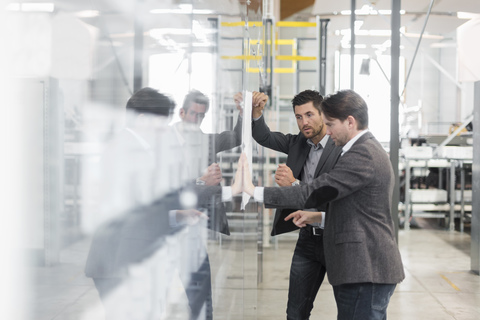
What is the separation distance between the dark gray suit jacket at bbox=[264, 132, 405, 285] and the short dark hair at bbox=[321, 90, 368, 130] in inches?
2.8

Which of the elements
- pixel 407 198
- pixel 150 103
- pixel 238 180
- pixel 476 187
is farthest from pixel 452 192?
pixel 150 103

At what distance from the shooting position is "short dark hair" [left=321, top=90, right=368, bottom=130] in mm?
1939

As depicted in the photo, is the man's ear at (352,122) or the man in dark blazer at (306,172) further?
the man in dark blazer at (306,172)

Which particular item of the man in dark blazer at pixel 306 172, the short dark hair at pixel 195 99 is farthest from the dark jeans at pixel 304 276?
the short dark hair at pixel 195 99

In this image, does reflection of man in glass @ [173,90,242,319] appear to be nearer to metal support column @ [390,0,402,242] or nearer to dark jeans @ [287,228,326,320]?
dark jeans @ [287,228,326,320]

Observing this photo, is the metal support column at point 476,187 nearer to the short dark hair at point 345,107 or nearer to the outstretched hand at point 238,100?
the short dark hair at point 345,107

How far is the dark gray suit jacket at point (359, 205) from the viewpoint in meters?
1.87

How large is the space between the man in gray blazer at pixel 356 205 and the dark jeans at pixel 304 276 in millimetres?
480

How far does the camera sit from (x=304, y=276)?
→ 8.13 ft

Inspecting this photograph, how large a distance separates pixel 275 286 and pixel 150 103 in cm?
432

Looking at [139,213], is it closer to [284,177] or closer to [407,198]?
[284,177]

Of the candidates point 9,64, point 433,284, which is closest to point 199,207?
point 9,64

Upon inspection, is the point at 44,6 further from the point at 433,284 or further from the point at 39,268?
the point at 433,284

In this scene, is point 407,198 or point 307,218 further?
point 407,198
